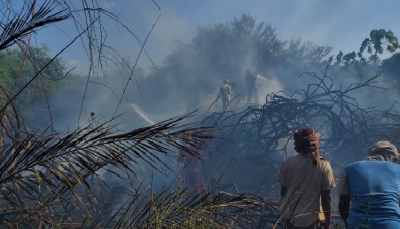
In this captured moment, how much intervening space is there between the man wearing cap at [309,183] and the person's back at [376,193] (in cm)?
37

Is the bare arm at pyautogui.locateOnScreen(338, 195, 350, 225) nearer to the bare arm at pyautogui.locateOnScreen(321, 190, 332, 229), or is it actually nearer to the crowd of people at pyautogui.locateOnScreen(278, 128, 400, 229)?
the crowd of people at pyautogui.locateOnScreen(278, 128, 400, 229)

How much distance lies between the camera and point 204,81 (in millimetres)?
37062

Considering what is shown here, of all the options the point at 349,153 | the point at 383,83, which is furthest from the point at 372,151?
→ the point at 383,83

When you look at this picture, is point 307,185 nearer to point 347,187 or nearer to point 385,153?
point 347,187

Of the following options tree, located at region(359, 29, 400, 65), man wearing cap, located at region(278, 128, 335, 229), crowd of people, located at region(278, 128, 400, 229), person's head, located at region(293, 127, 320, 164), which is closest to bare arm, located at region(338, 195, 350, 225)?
crowd of people, located at region(278, 128, 400, 229)

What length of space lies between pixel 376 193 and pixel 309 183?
2.08 ft

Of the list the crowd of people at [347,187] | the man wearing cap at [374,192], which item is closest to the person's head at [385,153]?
the crowd of people at [347,187]

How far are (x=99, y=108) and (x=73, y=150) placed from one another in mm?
28390

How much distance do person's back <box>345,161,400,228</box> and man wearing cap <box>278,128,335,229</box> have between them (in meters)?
0.37

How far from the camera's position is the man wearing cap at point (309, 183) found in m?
3.73

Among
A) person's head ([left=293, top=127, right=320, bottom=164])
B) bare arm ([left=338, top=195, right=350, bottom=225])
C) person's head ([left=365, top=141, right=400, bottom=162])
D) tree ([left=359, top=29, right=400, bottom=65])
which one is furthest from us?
A: tree ([left=359, top=29, right=400, bottom=65])

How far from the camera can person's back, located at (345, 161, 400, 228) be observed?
322 centimetres

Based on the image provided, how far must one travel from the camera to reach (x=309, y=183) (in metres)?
3.74

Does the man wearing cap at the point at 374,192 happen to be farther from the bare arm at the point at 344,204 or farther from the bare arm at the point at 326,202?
the bare arm at the point at 326,202
